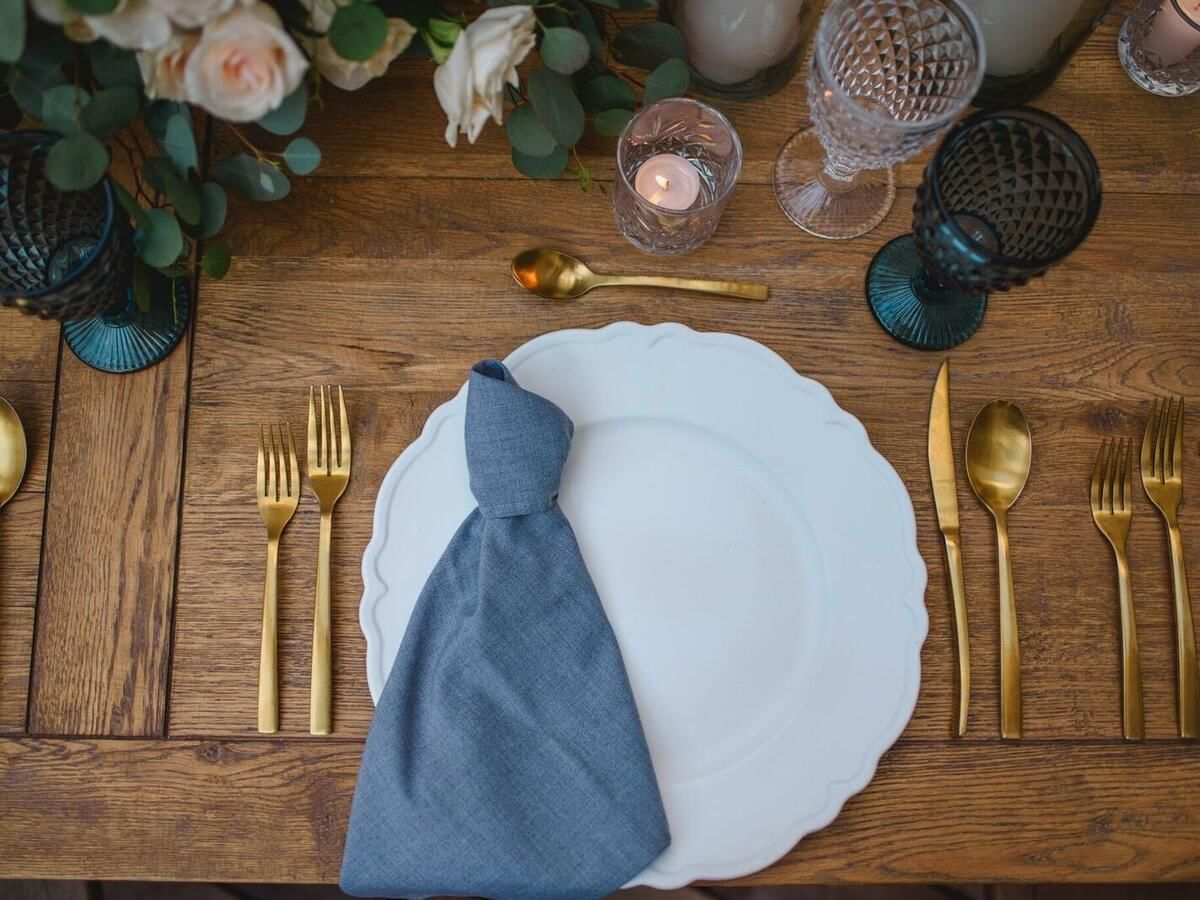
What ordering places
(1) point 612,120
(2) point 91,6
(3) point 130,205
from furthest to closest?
(1) point 612,120 → (3) point 130,205 → (2) point 91,6

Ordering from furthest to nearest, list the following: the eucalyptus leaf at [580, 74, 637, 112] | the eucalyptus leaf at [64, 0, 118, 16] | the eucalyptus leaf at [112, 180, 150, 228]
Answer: the eucalyptus leaf at [580, 74, 637, 112] → the eucalyptus leaf at [112, 180, 150, 228] → the eucalyptus leaf at [64, 0, 118, 16]

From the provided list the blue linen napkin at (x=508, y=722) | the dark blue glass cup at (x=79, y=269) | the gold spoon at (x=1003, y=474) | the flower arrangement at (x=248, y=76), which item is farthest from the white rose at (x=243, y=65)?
A: the gold spoon at (x=1003, y=474)

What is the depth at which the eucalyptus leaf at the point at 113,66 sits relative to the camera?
21.8 inches

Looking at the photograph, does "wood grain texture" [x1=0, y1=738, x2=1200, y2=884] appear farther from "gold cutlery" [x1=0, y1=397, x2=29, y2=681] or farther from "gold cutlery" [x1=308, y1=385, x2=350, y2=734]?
"gold cutlery" [x1=0, y1=397, x2=29, y2=681]

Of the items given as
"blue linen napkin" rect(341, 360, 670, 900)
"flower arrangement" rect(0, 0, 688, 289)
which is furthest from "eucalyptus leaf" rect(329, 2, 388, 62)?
"blue linen napkin" rect(341, 360, 670, 900)

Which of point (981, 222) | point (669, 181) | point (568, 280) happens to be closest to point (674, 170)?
point (669, 181)

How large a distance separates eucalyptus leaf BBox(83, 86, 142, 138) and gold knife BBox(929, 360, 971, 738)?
0.57m

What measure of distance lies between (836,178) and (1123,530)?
338mm

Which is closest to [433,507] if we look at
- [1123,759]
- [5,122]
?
[5,122]

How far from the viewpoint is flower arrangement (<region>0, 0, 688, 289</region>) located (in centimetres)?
50

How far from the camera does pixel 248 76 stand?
51 centimetres

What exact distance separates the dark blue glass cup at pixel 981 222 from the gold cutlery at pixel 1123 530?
139mm

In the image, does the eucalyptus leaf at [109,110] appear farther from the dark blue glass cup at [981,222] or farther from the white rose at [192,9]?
the dark blue glass cup at [981,222]

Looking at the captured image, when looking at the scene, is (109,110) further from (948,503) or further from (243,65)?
(948,503)
